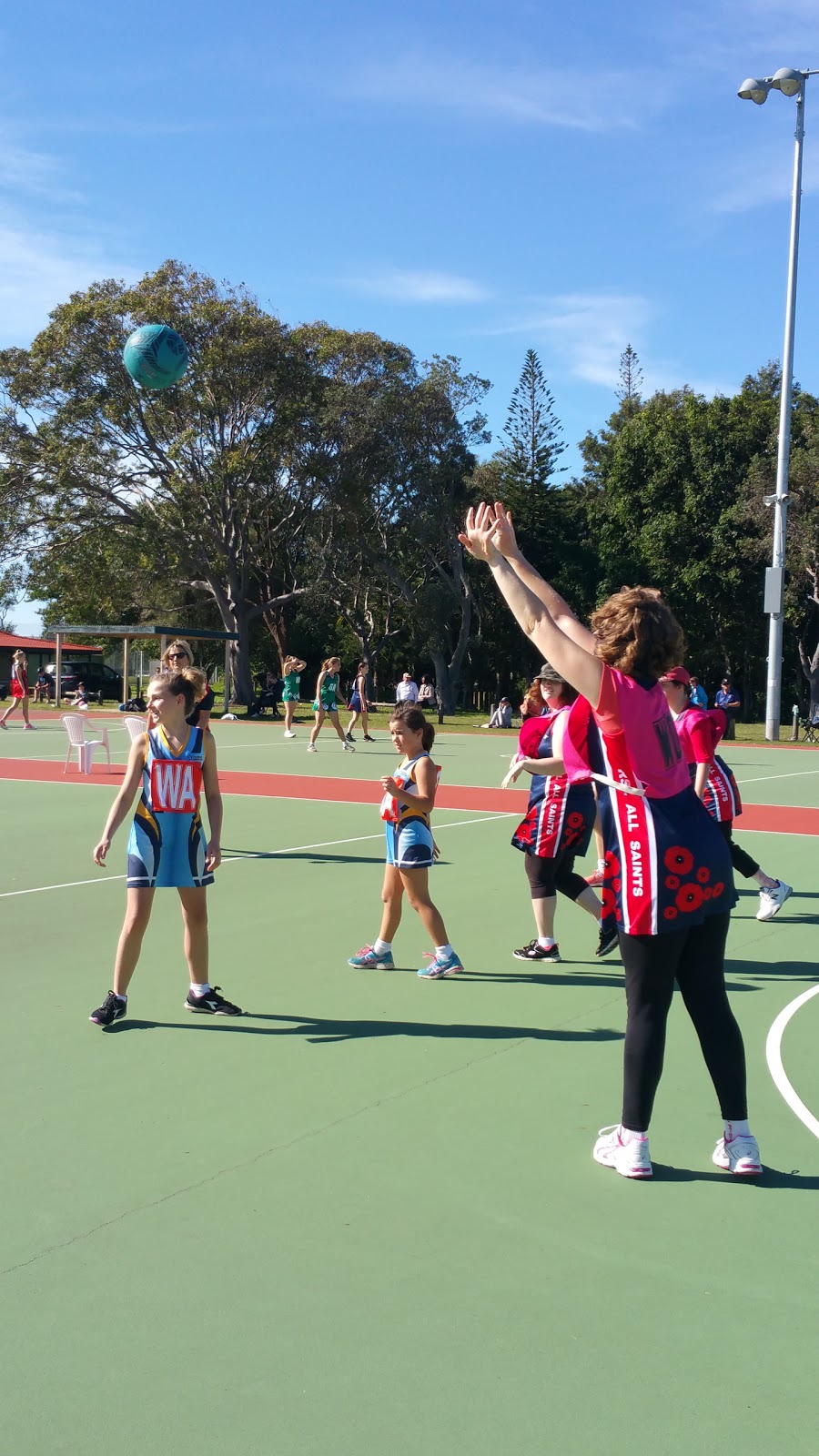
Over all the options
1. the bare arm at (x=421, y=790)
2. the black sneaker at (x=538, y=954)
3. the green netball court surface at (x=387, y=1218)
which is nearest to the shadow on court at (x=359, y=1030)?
the green netball court surface at (x=387, y=1218)

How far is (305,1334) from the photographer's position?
128 inches

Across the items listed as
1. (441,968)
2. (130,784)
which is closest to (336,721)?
(441,968)

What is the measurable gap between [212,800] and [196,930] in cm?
69

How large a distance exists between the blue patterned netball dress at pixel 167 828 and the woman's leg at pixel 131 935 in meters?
0.05

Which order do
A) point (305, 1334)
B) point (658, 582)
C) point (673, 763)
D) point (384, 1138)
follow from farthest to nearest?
point (658, 582) → point (384, 1138) → point (673, 763) → point (305, 1334)

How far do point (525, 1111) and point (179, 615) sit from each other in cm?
5470

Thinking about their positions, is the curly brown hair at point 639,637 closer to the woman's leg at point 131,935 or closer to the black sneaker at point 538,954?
the woman's leg at point 131,935

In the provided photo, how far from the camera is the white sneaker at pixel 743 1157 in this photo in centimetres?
428

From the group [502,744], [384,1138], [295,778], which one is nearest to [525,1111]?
[384,1138]

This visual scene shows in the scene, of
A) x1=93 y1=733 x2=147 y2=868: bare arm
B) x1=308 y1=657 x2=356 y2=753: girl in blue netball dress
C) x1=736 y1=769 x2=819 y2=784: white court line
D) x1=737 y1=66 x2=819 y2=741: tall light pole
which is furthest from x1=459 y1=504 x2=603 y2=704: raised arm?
x1=737 y1=66 x2=819 y2=741: tall light pole

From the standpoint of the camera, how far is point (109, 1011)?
6.03 metres

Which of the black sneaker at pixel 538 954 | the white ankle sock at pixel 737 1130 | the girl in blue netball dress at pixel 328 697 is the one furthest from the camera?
the girl in blue netball dress at pixel 328 697

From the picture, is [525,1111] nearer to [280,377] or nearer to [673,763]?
[673,763]

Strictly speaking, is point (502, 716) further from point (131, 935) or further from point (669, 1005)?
point (669, 1005)
